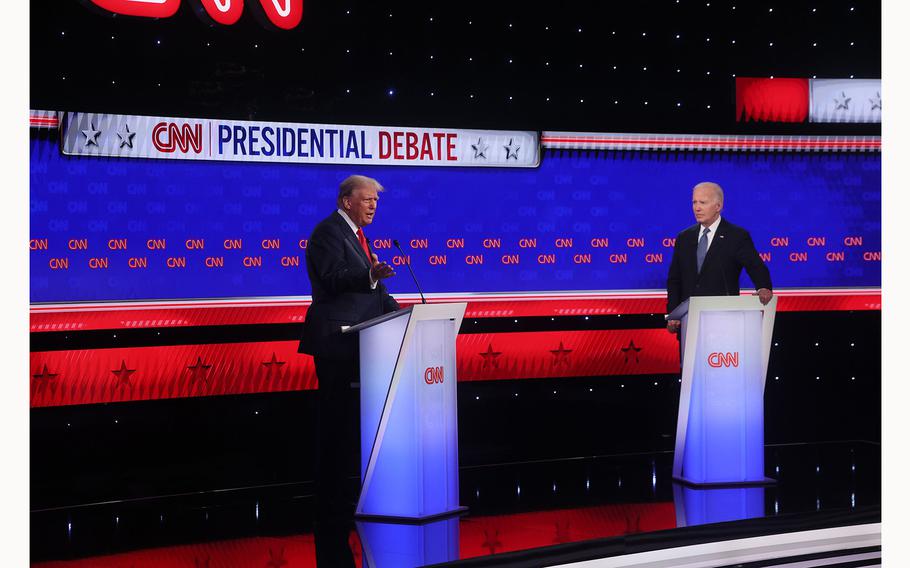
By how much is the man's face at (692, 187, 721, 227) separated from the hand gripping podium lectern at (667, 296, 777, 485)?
31.6 inches

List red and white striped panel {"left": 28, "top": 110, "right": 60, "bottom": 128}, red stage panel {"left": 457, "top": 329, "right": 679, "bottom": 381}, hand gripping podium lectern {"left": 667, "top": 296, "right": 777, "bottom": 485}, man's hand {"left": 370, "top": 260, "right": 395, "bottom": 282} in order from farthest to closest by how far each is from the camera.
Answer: red stage panel {"left": 457, "top": 329, "right": 679, "bottom": 381}, red and white striped panel {"left": 28, "top": 110, "right": 60, "bottom": 128}, hand gripping podium lectern {"left": 667, "top": 296, "right": 777, "bottom": 485}, man's hand {"left": 370, "top": 260, "right": 395, "bottom": 282}

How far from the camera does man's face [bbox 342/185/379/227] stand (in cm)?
486

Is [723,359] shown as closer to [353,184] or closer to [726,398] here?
[726,398]

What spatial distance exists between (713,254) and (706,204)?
11.8 inches

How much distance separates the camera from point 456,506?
15.3 feet

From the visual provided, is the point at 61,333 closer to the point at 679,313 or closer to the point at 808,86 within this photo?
the point at 679,313

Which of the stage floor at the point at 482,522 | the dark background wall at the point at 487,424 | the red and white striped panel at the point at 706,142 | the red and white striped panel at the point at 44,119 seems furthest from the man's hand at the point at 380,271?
the red and white striped panel at the point at 706,142

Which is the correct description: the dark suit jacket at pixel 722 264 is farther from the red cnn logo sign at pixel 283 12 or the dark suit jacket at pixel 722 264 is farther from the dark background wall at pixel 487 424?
the red cnn logo sign at pixel 283 12

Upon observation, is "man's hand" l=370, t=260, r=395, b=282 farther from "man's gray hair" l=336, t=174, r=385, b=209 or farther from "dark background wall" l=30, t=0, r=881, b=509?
"dark background wall" l=30, t=0, r=881, b=509

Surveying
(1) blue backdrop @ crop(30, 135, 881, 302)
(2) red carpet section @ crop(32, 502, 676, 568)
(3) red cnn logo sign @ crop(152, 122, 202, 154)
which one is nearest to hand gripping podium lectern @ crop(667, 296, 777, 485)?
(2) red carpet section @ crop(32, 502, 676, 568)

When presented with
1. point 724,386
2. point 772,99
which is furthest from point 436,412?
point 772,99

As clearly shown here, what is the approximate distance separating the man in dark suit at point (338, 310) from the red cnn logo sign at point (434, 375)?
49cm

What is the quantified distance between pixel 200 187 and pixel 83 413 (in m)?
1.43

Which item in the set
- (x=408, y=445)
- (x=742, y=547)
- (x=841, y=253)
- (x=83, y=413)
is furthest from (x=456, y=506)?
(x=841, y=253)
